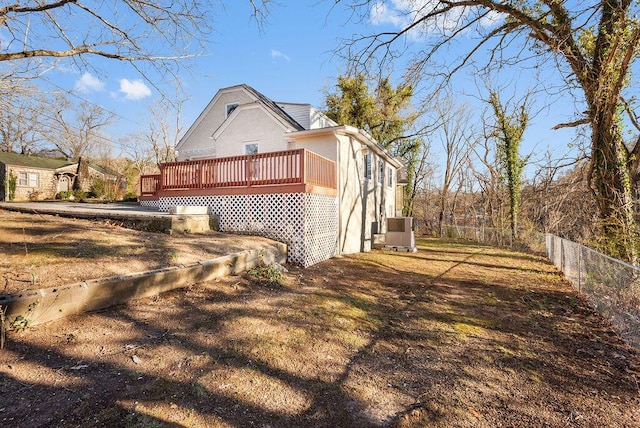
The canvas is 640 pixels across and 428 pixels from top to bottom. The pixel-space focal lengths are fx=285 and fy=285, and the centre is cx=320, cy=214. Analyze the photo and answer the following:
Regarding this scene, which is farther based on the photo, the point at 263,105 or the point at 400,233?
the point at 400,233

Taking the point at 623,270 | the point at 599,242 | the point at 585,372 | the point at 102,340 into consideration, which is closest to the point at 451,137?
the point at 599,242

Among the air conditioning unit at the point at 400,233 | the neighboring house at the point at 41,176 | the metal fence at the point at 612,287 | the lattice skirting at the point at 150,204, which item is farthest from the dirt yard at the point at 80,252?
the neighboring house at the point at 41,176

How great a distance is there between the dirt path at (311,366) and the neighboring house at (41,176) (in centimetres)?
2679

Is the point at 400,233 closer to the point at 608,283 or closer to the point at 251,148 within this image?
the point at 251,148

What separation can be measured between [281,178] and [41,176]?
2639 cm

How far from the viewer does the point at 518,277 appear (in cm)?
851

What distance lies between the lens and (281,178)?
8.58 meters

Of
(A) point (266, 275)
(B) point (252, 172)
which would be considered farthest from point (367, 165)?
(A) point (266, 275)

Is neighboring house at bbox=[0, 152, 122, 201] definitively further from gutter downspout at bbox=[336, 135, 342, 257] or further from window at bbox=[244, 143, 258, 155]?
gutter downspout at bbox=[336, 135, 342, 257]

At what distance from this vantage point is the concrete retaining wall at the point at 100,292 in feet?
10.3

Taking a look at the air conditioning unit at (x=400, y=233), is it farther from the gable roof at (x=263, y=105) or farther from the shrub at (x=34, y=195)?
the shrub at (x=34, y=195)

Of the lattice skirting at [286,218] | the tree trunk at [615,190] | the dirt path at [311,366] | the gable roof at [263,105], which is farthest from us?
the gable roof at [263,105]

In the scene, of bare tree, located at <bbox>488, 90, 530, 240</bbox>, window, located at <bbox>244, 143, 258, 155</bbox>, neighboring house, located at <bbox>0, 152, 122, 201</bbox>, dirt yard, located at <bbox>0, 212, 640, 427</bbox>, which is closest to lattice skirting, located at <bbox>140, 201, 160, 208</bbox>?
window, located at <bbox>244, 143, 258, 155</bbox>

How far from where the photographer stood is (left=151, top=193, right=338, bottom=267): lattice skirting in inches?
326
